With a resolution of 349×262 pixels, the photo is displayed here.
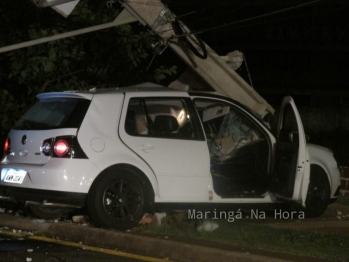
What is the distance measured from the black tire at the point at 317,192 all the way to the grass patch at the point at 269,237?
1240mm

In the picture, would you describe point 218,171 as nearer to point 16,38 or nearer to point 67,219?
point 67,219

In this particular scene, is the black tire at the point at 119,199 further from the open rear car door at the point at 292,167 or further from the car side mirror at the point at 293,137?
the car side mirror at the point at 293,137

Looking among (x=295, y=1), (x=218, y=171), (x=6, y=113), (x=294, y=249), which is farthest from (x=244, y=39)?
(x=294, y=249)

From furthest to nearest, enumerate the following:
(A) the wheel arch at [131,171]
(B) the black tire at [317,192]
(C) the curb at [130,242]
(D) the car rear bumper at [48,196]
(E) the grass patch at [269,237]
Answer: (B) the black tire at [317,192] < (A) the wheel arch at [131,171] < (D) the car rear bumper at [48,196] < (E) the grass patch at [269,237] < (C) the curb at [130,242]

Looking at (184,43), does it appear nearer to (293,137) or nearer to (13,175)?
(293,137)

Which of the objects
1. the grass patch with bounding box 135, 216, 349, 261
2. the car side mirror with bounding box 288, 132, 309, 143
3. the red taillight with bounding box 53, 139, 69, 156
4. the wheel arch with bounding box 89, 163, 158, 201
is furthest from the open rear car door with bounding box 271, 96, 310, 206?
the red taillight with bounding box 53, 139, 69, 156

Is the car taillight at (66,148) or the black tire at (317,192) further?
the black tire at (317,192)

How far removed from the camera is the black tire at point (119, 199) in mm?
9156

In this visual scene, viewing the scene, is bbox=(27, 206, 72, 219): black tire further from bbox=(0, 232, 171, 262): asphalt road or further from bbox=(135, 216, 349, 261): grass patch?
bbox=(135, 216, 349, 261): grass patch

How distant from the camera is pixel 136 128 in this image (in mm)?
9617

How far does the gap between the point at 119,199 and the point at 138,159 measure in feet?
1.68

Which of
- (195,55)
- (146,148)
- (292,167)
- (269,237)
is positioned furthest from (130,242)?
(195,55)

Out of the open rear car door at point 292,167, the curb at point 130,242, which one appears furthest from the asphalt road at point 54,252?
the open rear car door at point 292,167

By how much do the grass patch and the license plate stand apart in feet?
4.84
